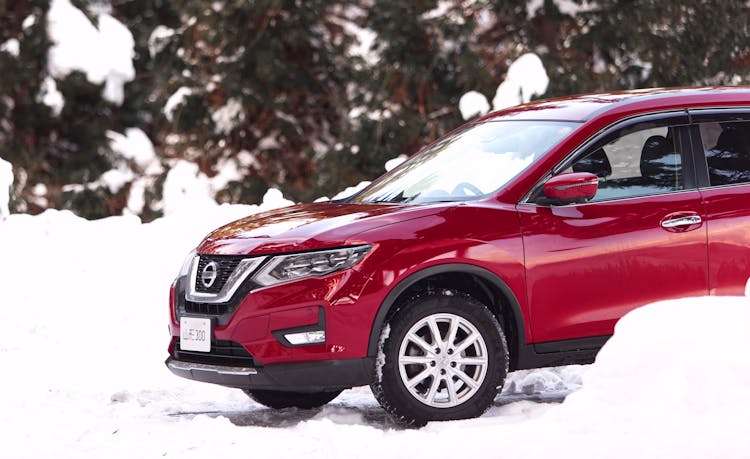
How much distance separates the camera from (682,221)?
281 inches

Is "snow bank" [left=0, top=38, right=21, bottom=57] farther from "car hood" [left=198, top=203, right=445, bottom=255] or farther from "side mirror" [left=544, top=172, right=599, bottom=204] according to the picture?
"side mirror" [left=544, top=172, right=599, bottom=204]

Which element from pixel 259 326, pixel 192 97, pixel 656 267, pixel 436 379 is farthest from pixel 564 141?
pixel 192 97

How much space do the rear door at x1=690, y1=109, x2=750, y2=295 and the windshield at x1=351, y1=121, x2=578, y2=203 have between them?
82cm

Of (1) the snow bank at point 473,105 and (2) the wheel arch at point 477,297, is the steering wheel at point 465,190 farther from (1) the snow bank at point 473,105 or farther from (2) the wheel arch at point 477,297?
(1) the snow bank at point 473,105

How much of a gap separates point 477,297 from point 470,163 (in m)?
0.95

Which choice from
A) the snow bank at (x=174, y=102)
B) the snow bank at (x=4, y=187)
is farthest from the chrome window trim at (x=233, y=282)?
the snow bank at (x=174, y=102)

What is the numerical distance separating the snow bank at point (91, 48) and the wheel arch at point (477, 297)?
1974 cm

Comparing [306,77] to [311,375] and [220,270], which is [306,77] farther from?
[311,375]

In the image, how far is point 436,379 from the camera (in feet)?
21.9

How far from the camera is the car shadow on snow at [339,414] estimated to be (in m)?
7.04

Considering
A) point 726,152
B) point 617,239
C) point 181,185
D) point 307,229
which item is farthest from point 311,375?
point 181,185

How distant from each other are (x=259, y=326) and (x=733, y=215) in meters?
2.72

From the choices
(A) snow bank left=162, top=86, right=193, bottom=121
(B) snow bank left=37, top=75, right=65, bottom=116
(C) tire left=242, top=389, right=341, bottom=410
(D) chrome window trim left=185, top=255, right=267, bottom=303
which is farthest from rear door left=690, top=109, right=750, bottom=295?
(B) snow bank left=37, top=75, right=65, bottom=116

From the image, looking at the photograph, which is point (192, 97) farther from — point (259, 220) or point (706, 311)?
point (706, 311)
